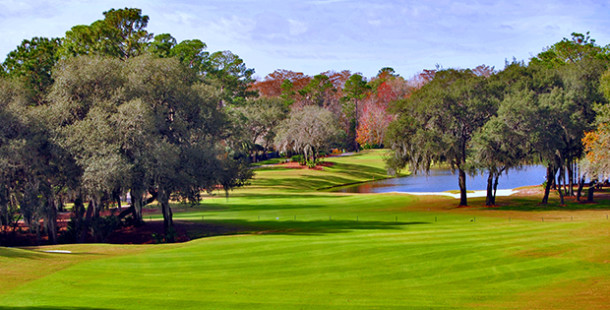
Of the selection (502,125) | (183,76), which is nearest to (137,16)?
(183,76)

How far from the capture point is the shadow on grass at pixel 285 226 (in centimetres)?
3528

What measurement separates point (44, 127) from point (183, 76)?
9.49 m

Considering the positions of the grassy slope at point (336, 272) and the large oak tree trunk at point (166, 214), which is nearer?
the grassy slope at point (336, 272)

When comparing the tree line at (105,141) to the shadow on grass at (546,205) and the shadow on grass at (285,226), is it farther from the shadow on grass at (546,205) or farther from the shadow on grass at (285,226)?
the shadow on grass at (546,205)

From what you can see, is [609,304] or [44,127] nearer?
[609,304]

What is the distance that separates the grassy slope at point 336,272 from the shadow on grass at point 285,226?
1.79m

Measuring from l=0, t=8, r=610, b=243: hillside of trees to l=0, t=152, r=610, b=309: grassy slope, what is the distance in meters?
6.06

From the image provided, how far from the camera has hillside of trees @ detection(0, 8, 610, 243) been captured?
32312mm

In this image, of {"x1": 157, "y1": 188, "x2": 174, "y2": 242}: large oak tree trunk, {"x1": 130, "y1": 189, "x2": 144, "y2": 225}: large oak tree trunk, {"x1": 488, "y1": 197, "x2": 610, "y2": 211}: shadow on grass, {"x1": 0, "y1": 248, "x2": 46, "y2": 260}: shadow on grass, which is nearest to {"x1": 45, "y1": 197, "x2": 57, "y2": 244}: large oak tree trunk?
{"x1": 130, "y1": 189, "x2": 144, "y2": 225}: large oak tree trunk

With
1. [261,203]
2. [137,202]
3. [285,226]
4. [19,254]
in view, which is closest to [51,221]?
[137,202]

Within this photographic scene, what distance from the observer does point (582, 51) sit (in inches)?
2618

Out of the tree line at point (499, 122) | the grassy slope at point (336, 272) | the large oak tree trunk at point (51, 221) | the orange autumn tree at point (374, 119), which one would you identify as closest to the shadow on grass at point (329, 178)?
the orange autumn tree at point (374, 119)

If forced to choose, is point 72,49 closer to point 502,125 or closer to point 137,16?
point 137,16

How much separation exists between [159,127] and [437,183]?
176 feet
